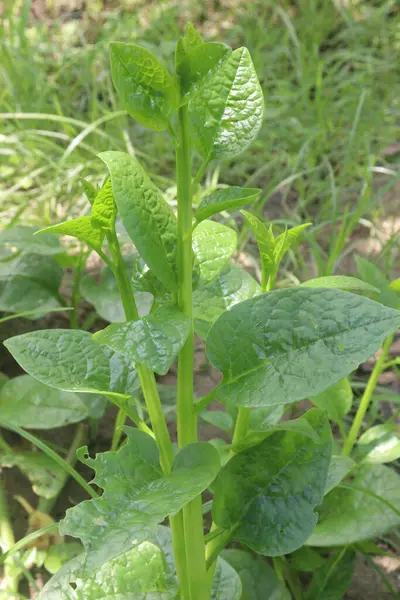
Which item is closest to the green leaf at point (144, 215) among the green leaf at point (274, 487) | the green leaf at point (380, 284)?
the green leaf at point (274, 487)

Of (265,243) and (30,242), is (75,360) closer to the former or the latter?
(265,243)

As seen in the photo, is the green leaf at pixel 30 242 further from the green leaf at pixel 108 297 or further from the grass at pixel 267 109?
the grass at pixel 267 109

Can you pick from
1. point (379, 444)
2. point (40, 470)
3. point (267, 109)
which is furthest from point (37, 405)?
point (267, 109)

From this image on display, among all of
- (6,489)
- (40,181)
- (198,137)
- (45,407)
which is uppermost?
(198,137)

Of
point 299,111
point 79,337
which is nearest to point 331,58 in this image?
point 299,111

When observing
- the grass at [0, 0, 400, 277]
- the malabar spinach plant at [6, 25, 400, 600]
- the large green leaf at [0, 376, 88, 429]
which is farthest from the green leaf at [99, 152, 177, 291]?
the grass at [0, 0, 400, 277]

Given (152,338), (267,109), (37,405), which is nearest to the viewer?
(152,338)

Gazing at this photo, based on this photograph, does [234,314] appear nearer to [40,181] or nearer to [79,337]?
[79,337]
